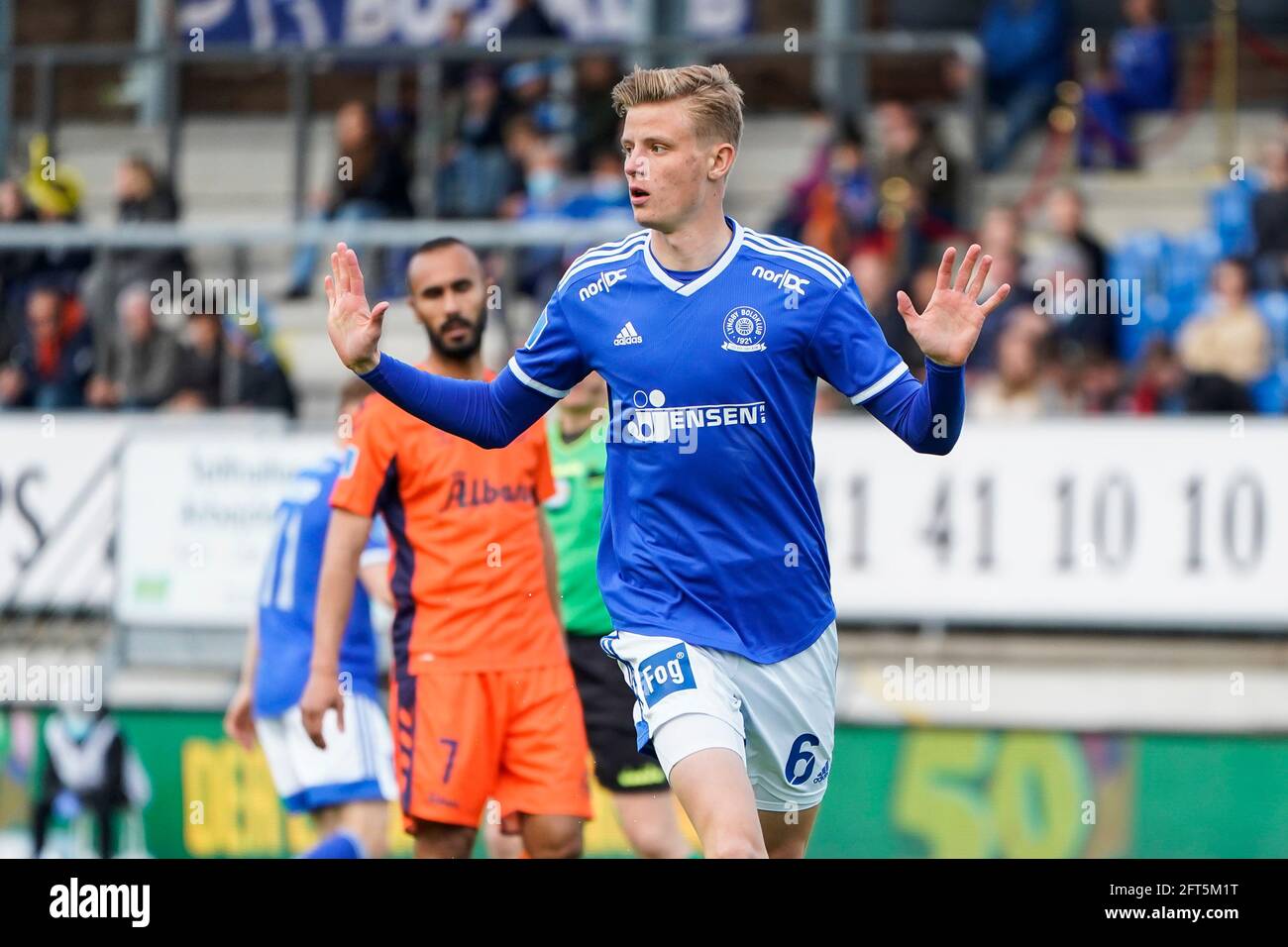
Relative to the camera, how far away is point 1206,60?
15922mm

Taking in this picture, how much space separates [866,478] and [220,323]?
12.8ft

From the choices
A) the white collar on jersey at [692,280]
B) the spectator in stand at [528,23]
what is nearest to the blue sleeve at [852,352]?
the white collar on jersey at [692,280]

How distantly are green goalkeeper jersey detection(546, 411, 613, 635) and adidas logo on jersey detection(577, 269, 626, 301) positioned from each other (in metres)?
2.31

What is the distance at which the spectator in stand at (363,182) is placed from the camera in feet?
45.4

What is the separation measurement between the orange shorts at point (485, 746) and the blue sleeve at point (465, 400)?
1432 millimetres

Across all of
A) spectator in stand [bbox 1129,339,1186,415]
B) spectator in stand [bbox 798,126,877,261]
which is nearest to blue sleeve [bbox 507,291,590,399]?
spectator in stand [bbox 1129,339,1186,415]

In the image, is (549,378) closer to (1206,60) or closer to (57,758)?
(57,758)

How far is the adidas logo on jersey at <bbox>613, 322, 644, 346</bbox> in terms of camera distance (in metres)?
5.60

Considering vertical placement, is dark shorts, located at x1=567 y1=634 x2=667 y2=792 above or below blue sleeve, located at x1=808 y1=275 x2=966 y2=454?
below

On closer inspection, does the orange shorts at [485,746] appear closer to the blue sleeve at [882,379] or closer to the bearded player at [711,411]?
the bearded player at [711,411]

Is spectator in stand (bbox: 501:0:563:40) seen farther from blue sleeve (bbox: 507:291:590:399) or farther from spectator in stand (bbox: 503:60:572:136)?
blue sleeve (bbox: 507:291:590:399)

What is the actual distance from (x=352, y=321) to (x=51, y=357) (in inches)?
300

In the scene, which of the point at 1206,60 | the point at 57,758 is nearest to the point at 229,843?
the point at 57,758
